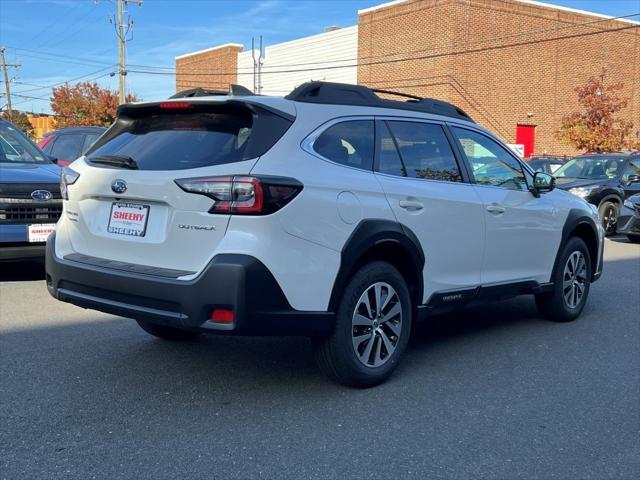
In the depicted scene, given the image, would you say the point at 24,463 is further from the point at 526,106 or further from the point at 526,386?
the point at 526,106

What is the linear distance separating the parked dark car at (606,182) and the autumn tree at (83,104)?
53063 millimetres

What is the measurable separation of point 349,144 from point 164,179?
125 cm

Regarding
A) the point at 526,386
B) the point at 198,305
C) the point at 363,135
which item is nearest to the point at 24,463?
the point at 198,305

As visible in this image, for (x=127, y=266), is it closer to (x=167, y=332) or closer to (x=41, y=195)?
(x=167, y=332)

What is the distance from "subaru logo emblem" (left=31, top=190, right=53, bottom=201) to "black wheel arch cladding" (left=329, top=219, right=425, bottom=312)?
15.1 ft

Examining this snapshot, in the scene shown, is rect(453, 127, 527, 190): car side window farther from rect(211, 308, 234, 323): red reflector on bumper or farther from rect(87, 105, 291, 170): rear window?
rect(211, 308, 234, 323): red reflector on bumper

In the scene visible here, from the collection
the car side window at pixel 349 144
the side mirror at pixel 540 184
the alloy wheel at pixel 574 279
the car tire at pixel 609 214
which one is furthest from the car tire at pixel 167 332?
the car tire at pixel 609 214

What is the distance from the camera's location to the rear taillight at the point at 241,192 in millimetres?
3889

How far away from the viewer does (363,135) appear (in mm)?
4773

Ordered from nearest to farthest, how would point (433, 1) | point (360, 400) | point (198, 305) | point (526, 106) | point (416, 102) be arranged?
point (198, 305) < point (360, 400) < point (416, 102) < point (433, 1) < point (526, 106)

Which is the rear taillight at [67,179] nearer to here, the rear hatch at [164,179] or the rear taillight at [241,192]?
the rear hatch at [164,179]

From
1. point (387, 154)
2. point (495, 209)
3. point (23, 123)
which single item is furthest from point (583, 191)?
point (23, 123)

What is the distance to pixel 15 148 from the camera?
8.85m

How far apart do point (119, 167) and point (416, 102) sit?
7.86ft
